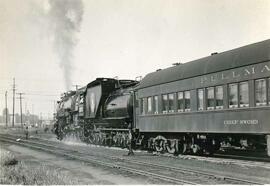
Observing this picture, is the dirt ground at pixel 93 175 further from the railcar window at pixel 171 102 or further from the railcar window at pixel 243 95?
the railcar window at pixel 171 102

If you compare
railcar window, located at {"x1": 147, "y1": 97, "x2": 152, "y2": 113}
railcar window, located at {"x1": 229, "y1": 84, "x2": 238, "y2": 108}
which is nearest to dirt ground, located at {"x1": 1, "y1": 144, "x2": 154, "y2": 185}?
railcar window, located at {"x1": 229, "y1": 84, "x2": 238, "y2": 108}

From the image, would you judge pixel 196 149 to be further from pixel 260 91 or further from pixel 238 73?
pixel 260 91

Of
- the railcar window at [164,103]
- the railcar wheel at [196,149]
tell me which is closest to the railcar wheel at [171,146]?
the railcar wheel at [196,149]

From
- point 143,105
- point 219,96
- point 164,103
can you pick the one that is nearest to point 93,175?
point 219,96

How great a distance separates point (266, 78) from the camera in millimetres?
12789

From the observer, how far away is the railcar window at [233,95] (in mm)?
14248

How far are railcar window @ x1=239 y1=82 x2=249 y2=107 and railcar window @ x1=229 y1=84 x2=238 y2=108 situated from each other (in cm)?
22

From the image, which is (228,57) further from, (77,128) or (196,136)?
(77,128)

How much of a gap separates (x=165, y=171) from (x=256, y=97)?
3.90m

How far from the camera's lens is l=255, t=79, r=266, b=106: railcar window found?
1292cm

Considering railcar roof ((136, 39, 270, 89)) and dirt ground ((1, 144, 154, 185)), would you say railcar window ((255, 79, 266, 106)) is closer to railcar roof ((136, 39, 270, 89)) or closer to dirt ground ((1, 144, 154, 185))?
railcar roof ((136, 39, 270, 89))

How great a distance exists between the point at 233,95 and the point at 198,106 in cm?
225

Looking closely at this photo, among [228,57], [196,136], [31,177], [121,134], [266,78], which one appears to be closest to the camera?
[31,177]

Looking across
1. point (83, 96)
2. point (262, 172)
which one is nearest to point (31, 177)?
point (262, 172)
